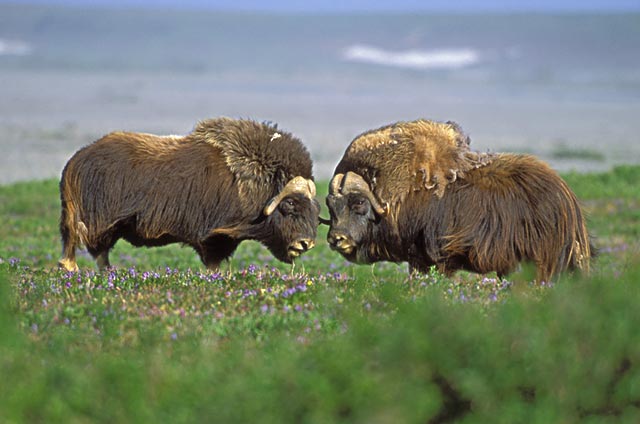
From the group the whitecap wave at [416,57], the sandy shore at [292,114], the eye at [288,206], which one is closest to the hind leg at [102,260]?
the eye at [288,206]

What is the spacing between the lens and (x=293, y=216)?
7.57 metres

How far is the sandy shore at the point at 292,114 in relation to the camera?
23.9 m

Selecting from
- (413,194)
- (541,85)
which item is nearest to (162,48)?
(541,85)

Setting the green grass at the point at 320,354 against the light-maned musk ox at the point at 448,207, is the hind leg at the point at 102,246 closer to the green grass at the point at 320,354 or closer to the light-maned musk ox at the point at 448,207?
the light-maned musk ox at the point at 448,207

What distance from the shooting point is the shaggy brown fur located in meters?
7.18

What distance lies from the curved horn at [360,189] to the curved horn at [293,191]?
37 cm

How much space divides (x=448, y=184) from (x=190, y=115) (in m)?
27.2

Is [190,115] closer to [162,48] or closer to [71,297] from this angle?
[71,297]

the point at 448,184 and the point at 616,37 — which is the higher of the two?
the point at 616,37

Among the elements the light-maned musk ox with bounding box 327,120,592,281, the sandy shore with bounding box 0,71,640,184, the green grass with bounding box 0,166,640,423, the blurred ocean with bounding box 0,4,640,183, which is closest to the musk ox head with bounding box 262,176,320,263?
the light-maned musk ox with bounding box 327,120,592,281

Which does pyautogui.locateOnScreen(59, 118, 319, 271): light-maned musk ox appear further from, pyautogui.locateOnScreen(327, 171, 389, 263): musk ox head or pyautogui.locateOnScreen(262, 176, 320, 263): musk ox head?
pyautogui.locateOnScreen(327, 171, 389, 263): musk ox head

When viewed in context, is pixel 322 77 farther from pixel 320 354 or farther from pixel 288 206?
pixel 320 354

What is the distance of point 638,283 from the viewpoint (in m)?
5.05

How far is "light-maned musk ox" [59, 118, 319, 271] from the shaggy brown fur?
A: 531 mm
